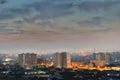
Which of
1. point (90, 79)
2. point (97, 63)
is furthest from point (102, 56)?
point (90, 79)

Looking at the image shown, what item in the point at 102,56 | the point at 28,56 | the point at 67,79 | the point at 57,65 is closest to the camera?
the point at 67,79

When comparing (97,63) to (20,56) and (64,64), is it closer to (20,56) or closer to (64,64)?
(64,64)

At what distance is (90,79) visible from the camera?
50781mm

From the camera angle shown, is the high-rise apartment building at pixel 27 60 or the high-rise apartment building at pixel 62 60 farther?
the high-rise apartment building at pixel 27 60

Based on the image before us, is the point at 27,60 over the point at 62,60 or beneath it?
over

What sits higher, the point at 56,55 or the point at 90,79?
the point at 56,55

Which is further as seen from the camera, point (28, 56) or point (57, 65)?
point (28, 56)

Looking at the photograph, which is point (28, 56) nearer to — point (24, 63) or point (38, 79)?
point (24, 63)

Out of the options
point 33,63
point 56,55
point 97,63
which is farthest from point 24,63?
point 97,63

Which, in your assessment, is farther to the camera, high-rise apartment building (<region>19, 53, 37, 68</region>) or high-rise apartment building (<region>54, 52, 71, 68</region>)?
high-rise apartment building (<region>19, 53, 37, 68</region>)

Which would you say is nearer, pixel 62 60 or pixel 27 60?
pixel 62 60

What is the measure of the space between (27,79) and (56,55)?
1900 inches

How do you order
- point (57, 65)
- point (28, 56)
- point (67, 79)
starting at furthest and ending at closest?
point (28, 56), point (57, 65), point (67, 79)

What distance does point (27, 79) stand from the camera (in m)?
48.9
